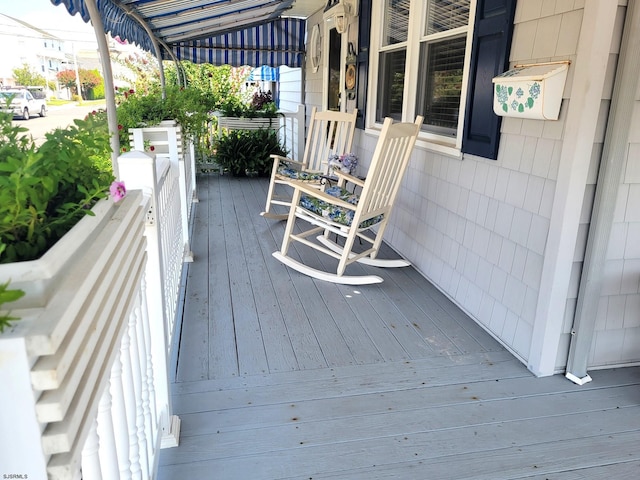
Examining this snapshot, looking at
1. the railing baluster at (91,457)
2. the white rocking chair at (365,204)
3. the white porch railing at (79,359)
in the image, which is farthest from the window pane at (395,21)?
the railing baluster at (91,457)

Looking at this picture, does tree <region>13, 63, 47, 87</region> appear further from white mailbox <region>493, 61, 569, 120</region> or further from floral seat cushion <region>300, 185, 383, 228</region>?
white mailbox <region>493, 61, 569, 120</region>

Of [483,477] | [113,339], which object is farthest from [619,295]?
[113,339]

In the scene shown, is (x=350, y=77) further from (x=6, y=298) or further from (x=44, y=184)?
(x=6, y=298)

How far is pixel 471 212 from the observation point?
2.89 metres

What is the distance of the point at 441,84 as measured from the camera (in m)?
3.32

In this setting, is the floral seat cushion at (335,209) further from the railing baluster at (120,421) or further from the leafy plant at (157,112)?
the railing baluster at (120,421)

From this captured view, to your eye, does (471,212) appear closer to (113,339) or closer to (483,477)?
(483,477)

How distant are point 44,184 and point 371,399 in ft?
5.50

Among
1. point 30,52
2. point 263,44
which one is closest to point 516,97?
point 30,52

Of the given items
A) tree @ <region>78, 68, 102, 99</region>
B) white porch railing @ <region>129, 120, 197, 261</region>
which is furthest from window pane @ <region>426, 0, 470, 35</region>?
tree @ <region>78, 68, 102, 99</region>

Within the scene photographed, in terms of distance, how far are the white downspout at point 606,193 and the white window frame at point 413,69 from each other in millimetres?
990

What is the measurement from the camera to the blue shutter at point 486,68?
96.3 inches

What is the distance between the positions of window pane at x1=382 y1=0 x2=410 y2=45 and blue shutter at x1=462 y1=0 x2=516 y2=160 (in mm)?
1233

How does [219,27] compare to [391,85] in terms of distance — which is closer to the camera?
[391,85]
